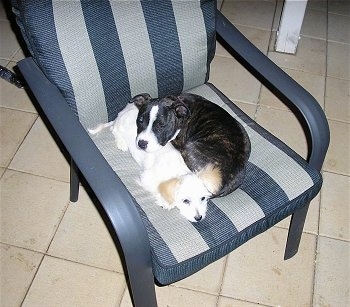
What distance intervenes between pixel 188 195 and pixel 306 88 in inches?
59.3

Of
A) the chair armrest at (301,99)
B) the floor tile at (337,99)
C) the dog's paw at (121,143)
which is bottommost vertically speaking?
the floor tile at (337,99)

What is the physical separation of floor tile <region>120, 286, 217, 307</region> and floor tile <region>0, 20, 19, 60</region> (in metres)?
1.74

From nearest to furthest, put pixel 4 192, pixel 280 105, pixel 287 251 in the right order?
pixel 287 251 → pixel 4 192 → pixel 280 105

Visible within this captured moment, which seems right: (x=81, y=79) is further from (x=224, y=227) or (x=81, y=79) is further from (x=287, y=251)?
(x=287, y=251)

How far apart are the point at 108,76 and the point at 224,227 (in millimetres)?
631

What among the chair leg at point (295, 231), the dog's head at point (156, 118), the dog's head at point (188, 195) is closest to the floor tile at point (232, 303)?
the chair leg at point (295, 231)

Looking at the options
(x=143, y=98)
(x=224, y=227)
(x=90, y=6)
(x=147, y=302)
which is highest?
(x=90, y=6)

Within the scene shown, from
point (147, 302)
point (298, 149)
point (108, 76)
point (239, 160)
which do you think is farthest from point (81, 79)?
point (298, 149)

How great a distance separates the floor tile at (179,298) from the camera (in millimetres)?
1584

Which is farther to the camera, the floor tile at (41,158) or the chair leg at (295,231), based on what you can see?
the floor tile at (41,158)

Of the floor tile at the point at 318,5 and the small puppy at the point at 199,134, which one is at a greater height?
the small puppy at the point at 199,134

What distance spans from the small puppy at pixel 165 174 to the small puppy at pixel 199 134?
25 millimetres

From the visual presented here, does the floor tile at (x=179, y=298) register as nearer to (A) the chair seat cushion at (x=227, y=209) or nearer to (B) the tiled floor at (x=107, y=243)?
(B) the tiled floor at (x=107, y=243)

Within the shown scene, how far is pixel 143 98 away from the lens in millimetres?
1454
